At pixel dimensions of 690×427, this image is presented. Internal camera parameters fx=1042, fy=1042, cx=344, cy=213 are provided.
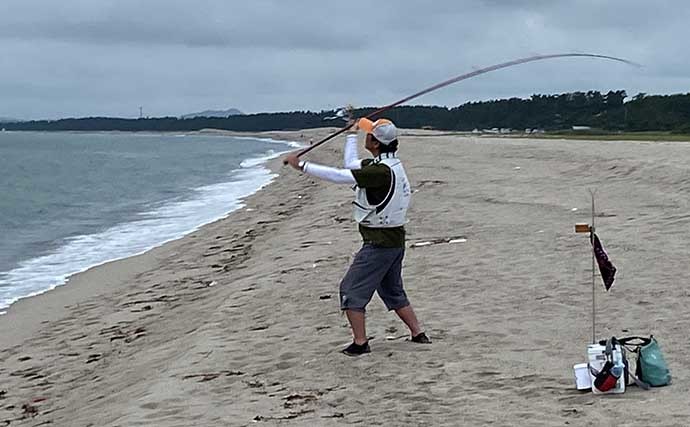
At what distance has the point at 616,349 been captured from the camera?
5.44m

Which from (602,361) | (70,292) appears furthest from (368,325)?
(70,292)

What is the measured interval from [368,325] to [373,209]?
1507 millimetres

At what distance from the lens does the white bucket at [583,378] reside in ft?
17.9

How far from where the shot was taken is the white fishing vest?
6.30 m

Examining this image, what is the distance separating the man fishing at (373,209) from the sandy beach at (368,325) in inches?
16.4

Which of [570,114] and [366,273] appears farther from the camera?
[570,114]

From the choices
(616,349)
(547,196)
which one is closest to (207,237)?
(547,196)

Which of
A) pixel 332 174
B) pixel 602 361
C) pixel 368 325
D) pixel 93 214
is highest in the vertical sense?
pixel 332 174

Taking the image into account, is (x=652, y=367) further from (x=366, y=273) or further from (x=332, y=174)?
(x=332, y=174)

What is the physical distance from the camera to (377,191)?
249 inches

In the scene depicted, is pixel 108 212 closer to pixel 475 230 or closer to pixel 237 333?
pixel 475 230

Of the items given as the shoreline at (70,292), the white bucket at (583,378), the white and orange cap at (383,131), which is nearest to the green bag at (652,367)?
the white bucket at (583,378)

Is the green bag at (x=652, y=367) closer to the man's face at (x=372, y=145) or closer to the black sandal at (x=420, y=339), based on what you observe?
the black sandal at (x=420, y=339)

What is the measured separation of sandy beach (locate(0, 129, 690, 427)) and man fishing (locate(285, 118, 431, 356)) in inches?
16.4
